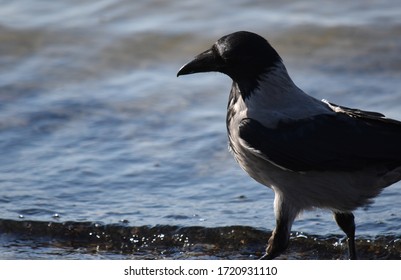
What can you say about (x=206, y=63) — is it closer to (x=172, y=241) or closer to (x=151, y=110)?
(x=172, y=241)

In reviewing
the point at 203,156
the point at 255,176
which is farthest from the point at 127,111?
the point at 255,176

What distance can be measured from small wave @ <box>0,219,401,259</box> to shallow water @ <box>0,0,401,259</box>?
15 millimetres

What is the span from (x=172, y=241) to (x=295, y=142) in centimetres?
132

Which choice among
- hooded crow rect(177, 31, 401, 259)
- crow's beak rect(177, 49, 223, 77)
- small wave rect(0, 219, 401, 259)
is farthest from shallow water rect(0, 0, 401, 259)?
crow's beak rect(177, 49, 223, 77)

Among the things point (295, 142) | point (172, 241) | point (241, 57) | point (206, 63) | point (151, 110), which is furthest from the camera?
point (151, 110)

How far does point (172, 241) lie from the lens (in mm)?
7730

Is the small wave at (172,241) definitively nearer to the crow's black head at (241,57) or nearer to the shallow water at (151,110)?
the shallow water at (151,110)

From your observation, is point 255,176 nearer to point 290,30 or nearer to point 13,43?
point 290,30

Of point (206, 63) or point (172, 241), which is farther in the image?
point (172, 241)

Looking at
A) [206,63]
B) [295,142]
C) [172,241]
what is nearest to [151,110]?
[172,241]

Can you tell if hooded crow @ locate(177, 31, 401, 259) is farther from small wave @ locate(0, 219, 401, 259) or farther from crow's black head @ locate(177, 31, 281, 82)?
small wave @ locate(0, 219, 401, 259)

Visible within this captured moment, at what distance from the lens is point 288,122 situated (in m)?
7.01

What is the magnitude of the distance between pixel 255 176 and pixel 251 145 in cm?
29

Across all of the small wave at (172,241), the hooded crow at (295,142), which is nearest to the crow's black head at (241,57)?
the hooded crow at (295,142)
